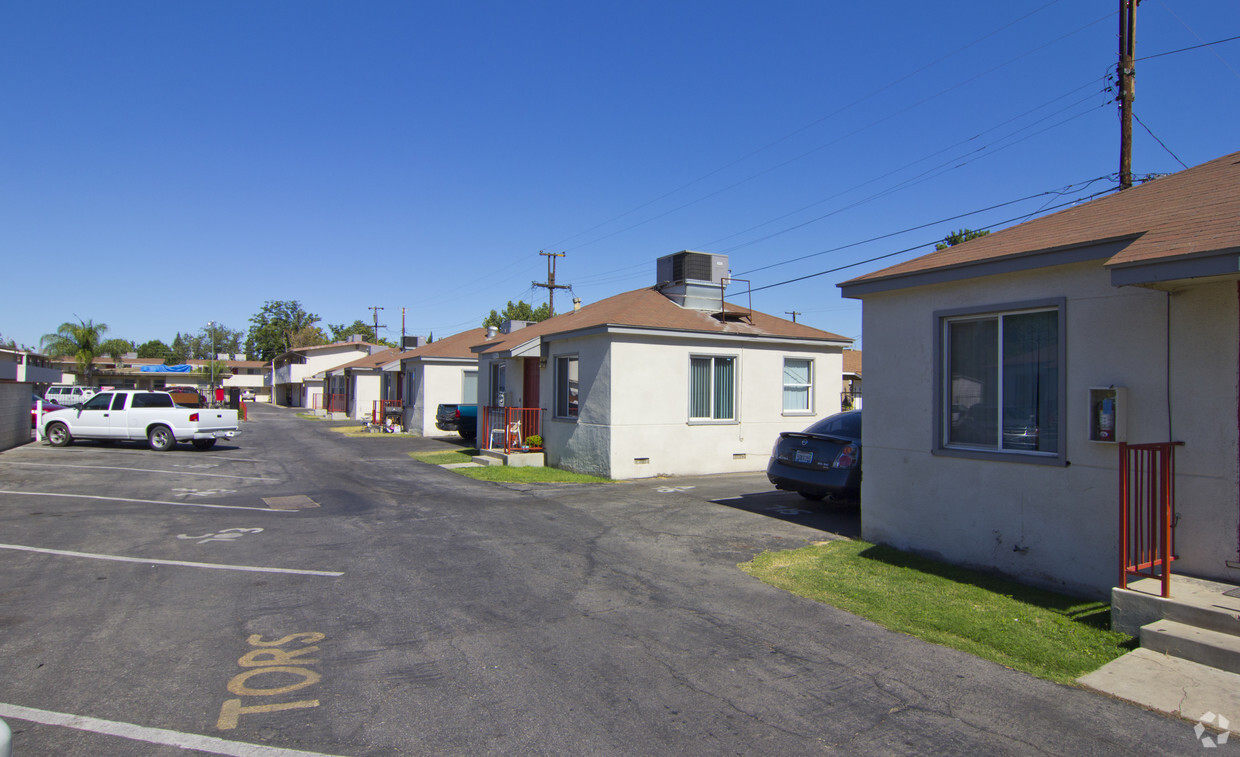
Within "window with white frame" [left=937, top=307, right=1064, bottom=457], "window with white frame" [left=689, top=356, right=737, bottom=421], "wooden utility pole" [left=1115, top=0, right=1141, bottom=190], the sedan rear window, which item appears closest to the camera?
"window with white frame" [left=937, top=307, right=1064, bottom=457]

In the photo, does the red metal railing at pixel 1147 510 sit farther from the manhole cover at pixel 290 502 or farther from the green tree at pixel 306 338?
the green tree at pixel 306 338

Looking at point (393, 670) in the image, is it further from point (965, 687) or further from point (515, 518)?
point (515, 518)

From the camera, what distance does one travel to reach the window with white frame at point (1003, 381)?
6875mm

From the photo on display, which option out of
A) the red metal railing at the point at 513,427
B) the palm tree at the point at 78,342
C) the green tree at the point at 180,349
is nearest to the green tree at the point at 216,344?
the green tree at the point at 180,349

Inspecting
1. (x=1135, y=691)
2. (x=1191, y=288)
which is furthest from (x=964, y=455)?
(x=1135, y=691)

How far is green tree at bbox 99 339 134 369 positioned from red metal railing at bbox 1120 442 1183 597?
81842mm

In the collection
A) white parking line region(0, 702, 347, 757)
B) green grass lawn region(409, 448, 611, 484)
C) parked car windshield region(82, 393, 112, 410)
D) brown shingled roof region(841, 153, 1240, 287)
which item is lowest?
white parking line region(0, 702, 347, 757)

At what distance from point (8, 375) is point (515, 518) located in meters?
25.4

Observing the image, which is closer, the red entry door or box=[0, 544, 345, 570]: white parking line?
box=[0, 544, 345, 570]: white parking line

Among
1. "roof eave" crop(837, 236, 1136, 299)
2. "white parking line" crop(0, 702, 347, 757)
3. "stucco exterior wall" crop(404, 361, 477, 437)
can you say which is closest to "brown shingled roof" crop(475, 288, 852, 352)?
"roof eave" crop(837, 236, 1136, 299)

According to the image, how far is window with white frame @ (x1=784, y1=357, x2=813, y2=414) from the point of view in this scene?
669 inches

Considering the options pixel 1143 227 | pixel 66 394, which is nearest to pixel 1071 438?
pixel 1143 227

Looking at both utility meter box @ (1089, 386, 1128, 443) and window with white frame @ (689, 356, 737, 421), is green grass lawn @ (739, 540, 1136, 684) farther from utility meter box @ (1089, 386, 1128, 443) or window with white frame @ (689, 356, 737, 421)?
window with white frame @ (689, 356, 737, 421)

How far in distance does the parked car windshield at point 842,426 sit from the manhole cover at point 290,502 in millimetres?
8218
